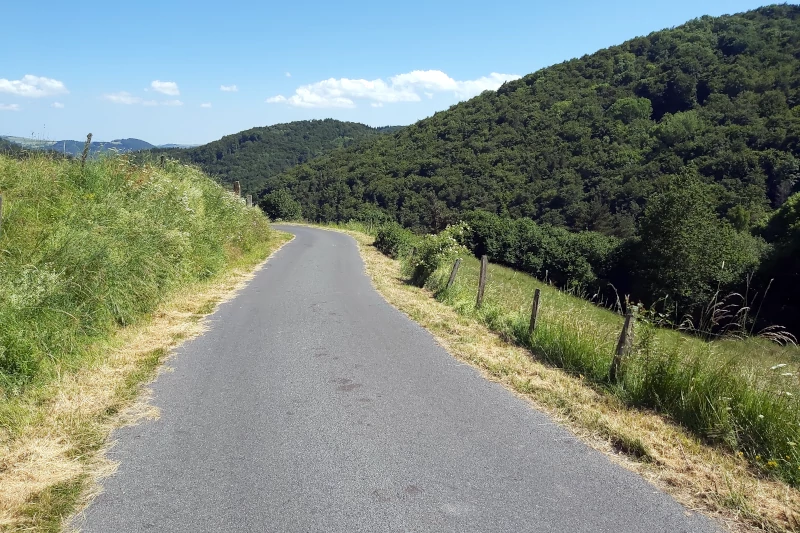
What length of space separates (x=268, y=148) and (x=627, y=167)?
9271 cm

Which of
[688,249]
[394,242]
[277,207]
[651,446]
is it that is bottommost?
[651,446]

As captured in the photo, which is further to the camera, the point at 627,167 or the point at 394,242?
the point at 627,167

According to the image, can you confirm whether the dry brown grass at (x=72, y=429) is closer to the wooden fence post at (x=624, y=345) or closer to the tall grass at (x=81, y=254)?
the tall grass at (x=81, y=254)

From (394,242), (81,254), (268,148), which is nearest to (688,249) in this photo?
(394,242)

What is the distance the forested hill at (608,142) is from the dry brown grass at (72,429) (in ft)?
138

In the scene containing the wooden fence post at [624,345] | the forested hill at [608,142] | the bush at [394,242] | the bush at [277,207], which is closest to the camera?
the wooden fence post at [624,345]

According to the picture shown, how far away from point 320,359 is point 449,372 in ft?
5.65

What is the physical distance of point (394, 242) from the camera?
23.9 metres

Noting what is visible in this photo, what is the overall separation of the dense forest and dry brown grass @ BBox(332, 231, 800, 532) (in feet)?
94.3

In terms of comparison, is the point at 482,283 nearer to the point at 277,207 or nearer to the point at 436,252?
the point at 436,252

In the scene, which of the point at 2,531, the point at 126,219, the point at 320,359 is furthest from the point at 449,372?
the point at 126,219

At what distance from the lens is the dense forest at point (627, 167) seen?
37.1 m

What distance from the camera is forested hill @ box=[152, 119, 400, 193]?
11131 cm

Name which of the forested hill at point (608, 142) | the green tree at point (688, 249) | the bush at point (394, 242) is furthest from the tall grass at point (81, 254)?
the forested hill at point (608, 142)
